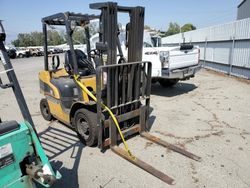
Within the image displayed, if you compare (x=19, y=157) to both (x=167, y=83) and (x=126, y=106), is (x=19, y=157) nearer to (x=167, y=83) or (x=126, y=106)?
(x=126, y=106)

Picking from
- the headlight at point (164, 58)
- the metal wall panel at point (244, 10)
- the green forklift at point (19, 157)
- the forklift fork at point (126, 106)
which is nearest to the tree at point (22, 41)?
the metal wall panel at point (244, 10)

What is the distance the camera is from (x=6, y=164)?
6.82 ft

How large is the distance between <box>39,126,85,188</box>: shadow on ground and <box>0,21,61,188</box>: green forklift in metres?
1.08

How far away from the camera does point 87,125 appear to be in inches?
171

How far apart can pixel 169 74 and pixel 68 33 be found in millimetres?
4192

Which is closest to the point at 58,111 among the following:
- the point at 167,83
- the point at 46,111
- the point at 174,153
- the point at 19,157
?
the point at 46,111

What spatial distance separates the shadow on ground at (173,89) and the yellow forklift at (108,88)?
4.00 metres

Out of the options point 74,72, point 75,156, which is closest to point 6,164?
point 75,156

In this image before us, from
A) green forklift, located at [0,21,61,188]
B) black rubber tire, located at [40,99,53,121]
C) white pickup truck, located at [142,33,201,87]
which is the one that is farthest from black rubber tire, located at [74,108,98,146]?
white pickup truck, located at [142,33,201,87]

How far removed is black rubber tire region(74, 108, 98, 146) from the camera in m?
4.10

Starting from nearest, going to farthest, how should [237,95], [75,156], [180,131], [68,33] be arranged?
[75,156] → [68,33] → [180,131] → [237,95]

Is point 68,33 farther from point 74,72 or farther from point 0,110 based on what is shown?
point 0,110

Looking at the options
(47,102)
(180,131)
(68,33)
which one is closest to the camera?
(68,33)

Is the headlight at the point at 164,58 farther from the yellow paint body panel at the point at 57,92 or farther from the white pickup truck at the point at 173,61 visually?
the yellow paint body panel at the point at 57,92
